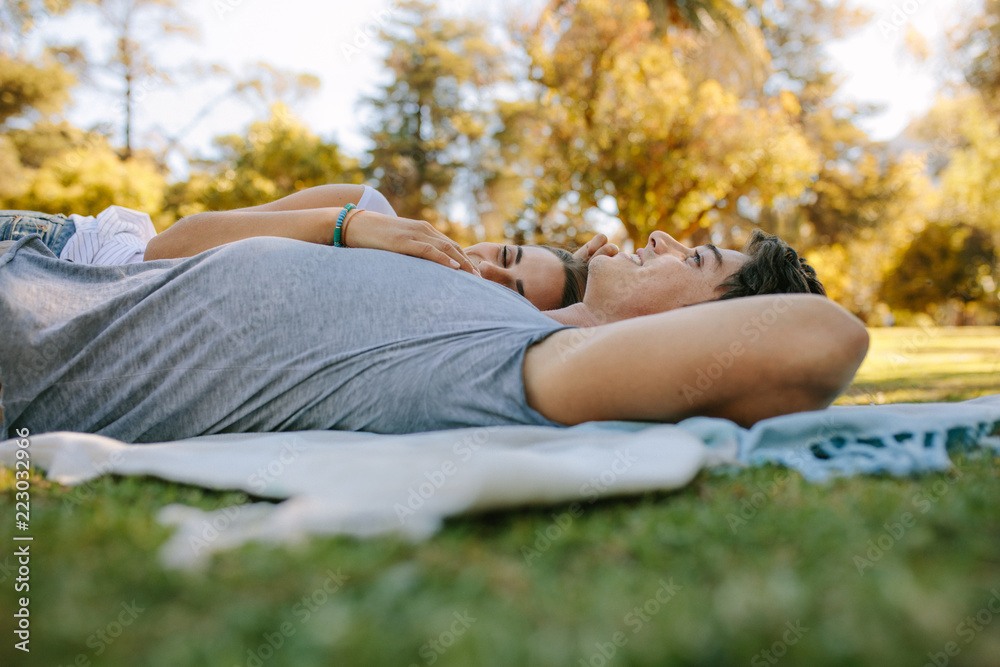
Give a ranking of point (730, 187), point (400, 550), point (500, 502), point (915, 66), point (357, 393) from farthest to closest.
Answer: point (730, 187) < point (915, 66) < point (357, 393) < point (500, 502) < point (400, 550)

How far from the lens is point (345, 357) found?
7.16 feet

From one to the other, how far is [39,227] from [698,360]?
3.13 metres

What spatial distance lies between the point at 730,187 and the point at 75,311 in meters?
16.2

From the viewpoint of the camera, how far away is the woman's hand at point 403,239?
2676mm

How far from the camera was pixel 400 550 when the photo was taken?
4.01 feet

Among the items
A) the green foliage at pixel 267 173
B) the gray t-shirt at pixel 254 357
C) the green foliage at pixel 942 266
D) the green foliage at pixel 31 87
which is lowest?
the green foliage at pixel 942 266

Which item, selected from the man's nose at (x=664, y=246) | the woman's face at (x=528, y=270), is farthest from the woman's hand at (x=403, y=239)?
the man's nose at (x=664, y=246)

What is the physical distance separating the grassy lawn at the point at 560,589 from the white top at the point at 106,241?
2055 millimetres

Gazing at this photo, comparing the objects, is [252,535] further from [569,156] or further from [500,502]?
[569,156]

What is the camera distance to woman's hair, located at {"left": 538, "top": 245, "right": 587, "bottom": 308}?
3539 mm

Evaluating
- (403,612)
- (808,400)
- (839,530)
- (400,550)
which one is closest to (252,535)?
(400,550)

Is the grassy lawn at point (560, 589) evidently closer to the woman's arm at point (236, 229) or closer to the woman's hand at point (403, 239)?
the woman's hand at point (403, 239)

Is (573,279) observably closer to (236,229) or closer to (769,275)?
(769,275)

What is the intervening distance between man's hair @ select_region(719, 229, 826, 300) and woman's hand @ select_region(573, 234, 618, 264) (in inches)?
23.1
